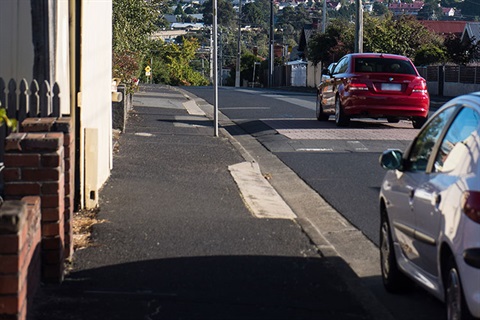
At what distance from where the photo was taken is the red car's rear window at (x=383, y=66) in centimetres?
2123

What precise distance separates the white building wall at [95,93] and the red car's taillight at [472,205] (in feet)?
17.3

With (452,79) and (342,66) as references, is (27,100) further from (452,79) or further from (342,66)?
(452,79)

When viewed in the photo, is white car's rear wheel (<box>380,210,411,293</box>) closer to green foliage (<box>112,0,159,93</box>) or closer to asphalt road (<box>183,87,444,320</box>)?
asphalt road (<box>183,87,444,320</box>)

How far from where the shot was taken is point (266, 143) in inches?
728

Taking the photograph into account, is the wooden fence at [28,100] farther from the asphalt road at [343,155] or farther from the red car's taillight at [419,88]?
the red car's taillight at [419,88]

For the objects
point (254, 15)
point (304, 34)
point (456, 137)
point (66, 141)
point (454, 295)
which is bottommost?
point (454, 295)

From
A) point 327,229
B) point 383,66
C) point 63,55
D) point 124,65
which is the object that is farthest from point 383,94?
point 63,55

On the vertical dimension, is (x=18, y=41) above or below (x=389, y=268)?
above

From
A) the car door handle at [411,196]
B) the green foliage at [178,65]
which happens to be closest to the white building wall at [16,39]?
the car door handle at [411,196]

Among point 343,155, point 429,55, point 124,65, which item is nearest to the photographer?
point 343,155

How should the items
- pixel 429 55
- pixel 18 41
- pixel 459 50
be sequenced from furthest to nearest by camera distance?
pixel 429 55, pixel 459 50, pixel 18 41

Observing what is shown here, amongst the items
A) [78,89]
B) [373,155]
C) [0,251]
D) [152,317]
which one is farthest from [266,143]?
[0,251]

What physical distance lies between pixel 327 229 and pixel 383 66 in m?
11.7

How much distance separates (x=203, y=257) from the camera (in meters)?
8.09
